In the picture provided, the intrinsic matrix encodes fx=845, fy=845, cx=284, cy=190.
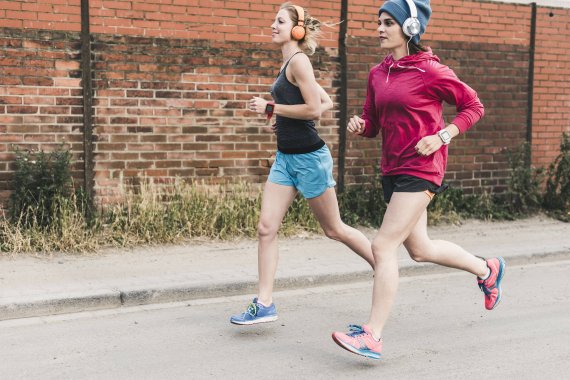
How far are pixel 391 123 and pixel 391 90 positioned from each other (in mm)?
195

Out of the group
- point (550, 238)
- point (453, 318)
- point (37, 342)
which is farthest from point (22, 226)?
point (550, 238)

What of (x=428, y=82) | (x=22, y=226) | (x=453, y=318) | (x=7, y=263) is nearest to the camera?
(x=428, y=82)

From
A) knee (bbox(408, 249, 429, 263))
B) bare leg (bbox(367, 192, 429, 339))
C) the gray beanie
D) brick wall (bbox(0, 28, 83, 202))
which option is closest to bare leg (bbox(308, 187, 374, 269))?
knee (bbox(408, 249, 429, 263))

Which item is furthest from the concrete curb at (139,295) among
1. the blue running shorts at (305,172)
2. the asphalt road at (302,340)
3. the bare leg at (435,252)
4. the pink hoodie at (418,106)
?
the pink hoodie at (418,106)

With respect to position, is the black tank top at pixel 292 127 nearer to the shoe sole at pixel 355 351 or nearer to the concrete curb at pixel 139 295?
the shoe sole at pixel 355 351

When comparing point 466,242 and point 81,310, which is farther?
point 466,242

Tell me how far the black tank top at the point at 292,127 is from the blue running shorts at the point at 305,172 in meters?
0.05

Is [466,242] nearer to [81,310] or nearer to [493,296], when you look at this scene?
[493,296]

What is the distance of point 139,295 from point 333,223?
171 centimetres

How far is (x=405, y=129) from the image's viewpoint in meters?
4.96

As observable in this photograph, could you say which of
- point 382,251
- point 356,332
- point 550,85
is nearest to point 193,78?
point 382,251

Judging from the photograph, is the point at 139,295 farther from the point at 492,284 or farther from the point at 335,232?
the point at 492,284

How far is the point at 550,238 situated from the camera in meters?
9.44

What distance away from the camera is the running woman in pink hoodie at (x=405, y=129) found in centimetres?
487
